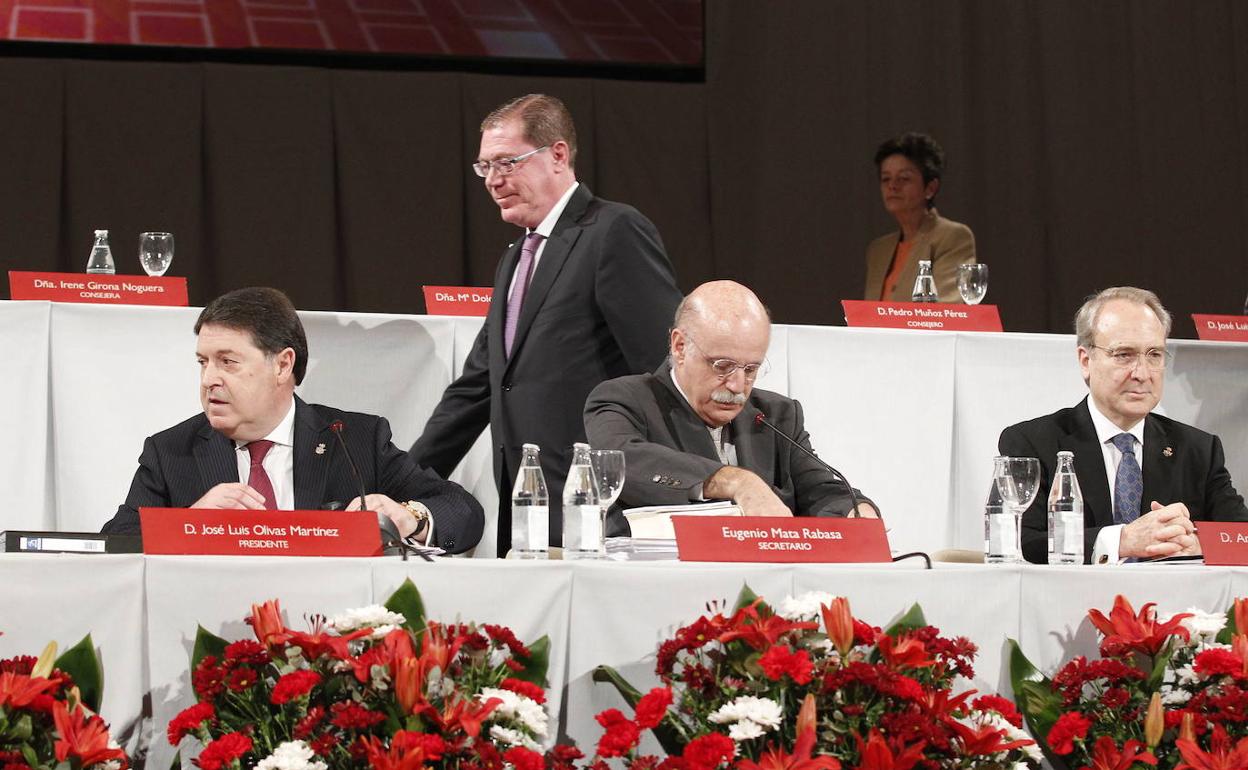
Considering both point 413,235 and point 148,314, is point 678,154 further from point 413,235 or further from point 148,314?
point 148,314

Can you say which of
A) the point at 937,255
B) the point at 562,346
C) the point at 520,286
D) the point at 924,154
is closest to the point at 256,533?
the point at 562,346

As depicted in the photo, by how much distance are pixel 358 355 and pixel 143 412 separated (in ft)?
1.72

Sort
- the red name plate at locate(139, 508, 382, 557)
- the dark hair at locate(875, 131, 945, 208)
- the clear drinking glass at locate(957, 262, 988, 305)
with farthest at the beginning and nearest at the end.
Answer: the dark hair at locate(875, 131, 945, 208), the clear drinking glass at locate(957, 262, 988, 305), the red name plate at locate(139, 508, 382, 557)

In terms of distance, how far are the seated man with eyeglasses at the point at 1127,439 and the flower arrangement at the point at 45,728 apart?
2.08m

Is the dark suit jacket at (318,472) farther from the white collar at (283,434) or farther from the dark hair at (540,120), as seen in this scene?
the dark hair at (540,120)

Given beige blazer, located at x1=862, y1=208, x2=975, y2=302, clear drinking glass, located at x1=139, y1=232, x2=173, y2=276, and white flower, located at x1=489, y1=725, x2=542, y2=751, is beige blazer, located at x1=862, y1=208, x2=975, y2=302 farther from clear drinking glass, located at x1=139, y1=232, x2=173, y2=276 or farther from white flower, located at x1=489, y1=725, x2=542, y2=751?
white flower, located at x1=489, y1=725, x2=542, y2=751

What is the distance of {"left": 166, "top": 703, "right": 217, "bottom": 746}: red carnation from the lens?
200cm

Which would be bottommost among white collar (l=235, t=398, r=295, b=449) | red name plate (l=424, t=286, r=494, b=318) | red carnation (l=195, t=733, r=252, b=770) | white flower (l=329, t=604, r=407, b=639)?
red carnation (l=195, t=733, r=252, b=770)

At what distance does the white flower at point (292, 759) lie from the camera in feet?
6.46

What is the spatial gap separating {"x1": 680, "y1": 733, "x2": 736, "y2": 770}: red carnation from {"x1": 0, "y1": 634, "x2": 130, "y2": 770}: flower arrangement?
28.1 inches

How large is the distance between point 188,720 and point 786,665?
757mm

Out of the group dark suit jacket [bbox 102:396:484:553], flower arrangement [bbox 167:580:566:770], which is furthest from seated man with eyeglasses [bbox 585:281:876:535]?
flower arrangement [bbox 167:580:566:770]

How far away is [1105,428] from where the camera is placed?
357 cm

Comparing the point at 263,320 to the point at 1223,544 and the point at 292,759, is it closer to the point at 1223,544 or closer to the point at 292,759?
the point at 292,759
